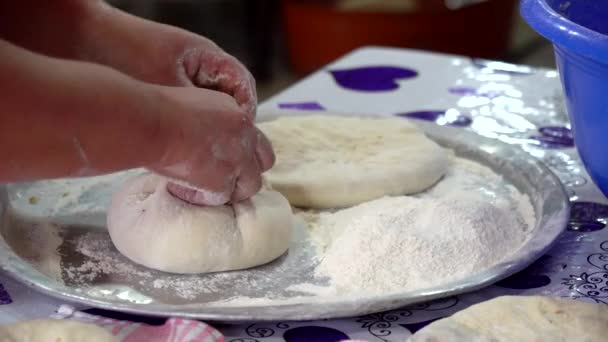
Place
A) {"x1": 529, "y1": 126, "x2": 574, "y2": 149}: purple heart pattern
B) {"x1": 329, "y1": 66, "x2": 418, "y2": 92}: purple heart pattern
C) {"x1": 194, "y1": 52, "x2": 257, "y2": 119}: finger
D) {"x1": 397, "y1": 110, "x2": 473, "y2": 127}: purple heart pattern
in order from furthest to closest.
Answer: {"x1": 329, "y1": 66, "x2": 418, "y2": 92}: purple heart pattern
{"x1": 397, "y1": 110, "x2": 473, "y2": 127}: purple heart pattern
{"x1": 529, "y1": 126, "x2": 574, "y2": 149}: purple heart pattern
{"x1": 194, "y1": 52, "x2": 257, "y2": 119}: finger

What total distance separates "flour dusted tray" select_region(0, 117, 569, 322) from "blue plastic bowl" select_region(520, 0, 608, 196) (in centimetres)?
8

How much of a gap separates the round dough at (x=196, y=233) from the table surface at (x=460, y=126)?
0.36ft

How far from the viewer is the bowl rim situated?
34.7 inches

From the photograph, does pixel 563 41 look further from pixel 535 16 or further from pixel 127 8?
pixel 127 8

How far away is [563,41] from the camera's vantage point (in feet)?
A: 3.00

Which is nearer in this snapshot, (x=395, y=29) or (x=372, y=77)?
(x=372, y=77)

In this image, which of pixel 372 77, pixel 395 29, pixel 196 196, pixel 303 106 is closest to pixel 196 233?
pixel 196 196

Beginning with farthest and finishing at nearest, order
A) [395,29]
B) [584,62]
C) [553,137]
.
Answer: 1. [395,29]
2. [553,137]
3. [584,62]

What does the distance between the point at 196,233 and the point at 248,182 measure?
0.08m

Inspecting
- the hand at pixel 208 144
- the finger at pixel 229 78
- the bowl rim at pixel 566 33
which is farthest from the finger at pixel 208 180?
the bowl rim at pixel 566 33

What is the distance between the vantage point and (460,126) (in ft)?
4.71

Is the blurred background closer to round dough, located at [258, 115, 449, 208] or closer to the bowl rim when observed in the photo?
round dough, located at [258, 115, 449, 208]

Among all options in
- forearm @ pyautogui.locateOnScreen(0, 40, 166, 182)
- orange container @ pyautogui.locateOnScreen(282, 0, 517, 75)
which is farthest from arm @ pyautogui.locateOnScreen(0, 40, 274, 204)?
orange container @ pyautogui.locateOnScreen(282, 0, 517, 75)

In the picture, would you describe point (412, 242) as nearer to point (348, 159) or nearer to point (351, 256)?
point (351, 256)
